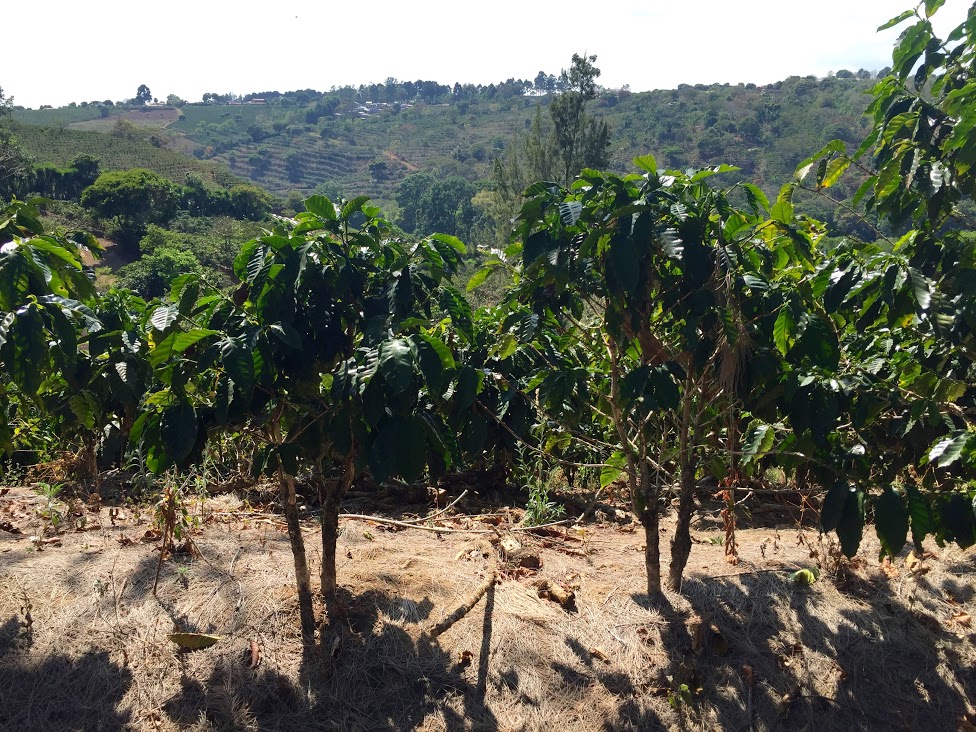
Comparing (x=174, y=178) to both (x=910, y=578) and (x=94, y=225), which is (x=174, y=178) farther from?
(x=910, y=578)

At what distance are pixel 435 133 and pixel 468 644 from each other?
82.7m

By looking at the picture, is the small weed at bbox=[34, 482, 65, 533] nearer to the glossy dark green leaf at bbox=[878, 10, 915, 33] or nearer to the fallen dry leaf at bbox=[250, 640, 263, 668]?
the fallen dry leaf at bbox=[250, 640, 263, 668]

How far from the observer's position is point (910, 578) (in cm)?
345

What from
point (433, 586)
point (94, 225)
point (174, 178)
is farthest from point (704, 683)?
point (174, 178)

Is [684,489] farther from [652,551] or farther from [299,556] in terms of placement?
[299,556]

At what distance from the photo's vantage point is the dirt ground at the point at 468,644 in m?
2.68

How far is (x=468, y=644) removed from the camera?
2.92 metres

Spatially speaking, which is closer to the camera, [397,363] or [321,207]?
[397,363]

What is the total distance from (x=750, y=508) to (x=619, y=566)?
50.4 inches

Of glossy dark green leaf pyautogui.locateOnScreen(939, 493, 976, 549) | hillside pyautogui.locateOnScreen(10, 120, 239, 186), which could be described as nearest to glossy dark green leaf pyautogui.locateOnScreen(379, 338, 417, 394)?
glossy dark green leaf pyautogui.locateOnScreen(939, 493, 976, 549)

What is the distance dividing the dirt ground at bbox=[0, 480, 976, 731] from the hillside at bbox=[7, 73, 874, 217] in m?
46.1

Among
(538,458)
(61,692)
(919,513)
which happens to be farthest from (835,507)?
(61,692)

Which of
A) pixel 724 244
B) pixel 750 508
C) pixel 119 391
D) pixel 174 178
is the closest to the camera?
pixel 724 244

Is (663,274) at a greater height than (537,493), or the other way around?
(663,274)
